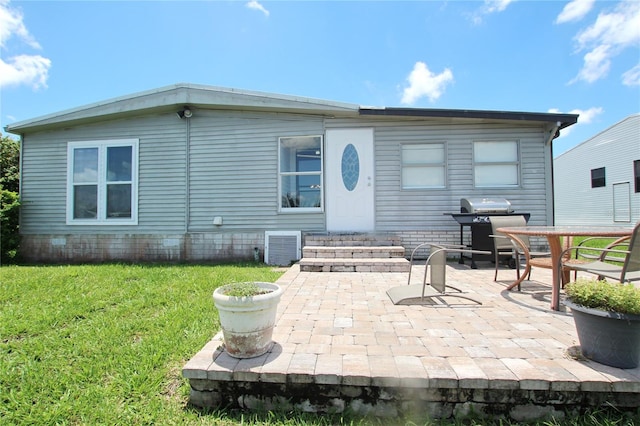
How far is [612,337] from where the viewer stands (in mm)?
1775

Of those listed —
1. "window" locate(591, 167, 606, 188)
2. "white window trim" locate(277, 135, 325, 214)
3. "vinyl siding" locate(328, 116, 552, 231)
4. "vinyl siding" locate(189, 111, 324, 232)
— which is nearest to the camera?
"vinyl siding" locate(328, 116, 552, 231)

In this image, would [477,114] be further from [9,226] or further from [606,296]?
[9,226]

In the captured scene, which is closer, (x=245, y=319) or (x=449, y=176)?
(x=245, y=319)

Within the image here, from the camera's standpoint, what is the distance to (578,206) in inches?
648

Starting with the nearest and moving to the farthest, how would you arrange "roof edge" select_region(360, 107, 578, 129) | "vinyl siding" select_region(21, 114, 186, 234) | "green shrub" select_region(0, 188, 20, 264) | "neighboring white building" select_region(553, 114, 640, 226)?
"roof edge" select_region(360, 107, 578, 129)
"green shrub" select_region(0, 188, 20, 264)
"vinyl siding" select_region(21, 114, 186, 234)
"neighboring white building" select_region(553, 114, 640, 226)

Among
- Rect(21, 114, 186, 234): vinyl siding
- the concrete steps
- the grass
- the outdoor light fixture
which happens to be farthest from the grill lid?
the outdoor light fixture

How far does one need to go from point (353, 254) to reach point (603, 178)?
16629 millimetres

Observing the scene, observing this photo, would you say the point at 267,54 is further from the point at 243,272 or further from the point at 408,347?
the point at 408,347

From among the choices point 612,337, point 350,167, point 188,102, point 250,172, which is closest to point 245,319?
point 612,337

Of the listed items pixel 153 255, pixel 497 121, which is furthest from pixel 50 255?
pixel 497 121

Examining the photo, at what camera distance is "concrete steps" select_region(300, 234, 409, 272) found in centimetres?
525

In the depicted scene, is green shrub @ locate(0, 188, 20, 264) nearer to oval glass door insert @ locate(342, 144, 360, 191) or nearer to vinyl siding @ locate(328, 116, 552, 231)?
oval glass door insert @ locate(342, 144, 360, 191)

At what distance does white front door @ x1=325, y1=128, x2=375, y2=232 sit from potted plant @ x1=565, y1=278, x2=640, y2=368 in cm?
474

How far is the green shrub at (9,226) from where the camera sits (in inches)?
275
